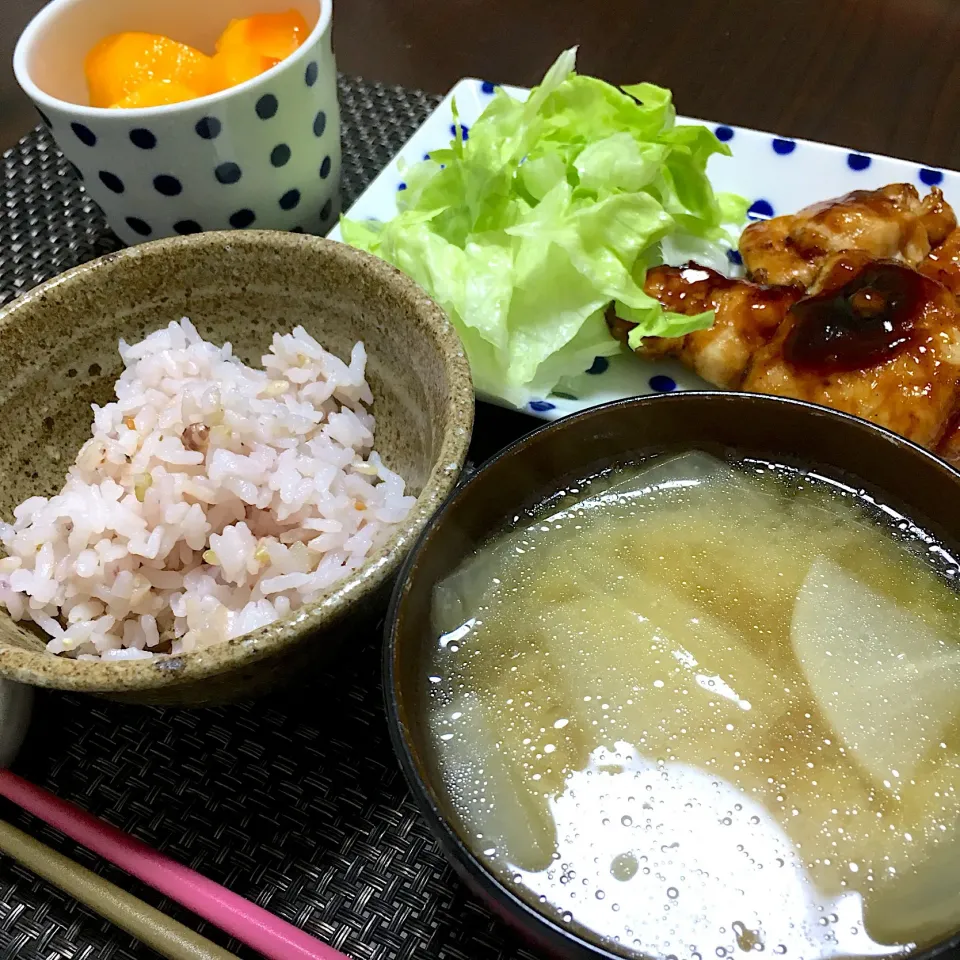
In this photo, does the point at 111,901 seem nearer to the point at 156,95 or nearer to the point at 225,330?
the point at 225,330

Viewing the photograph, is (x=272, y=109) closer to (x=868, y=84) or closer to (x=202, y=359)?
(x=202, y=359)

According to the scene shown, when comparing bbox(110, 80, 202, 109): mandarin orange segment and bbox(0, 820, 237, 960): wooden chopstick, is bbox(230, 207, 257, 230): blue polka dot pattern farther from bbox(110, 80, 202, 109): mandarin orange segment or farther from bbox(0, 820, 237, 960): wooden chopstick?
bbox(0, 820, 237, 960): wooden chopstick

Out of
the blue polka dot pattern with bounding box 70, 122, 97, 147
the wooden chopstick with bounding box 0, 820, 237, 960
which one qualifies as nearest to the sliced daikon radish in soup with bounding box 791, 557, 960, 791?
the wooden chopstick with bounding box 0, 820, 237, 960

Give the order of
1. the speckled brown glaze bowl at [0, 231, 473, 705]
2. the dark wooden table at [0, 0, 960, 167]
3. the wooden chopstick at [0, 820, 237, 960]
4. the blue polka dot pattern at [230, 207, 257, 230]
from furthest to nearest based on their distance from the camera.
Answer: the dark wooden table at [0, 0, 960, 167]
the blue polka dot pattern at [230, 207, 257, 230]
the speckled brown glaze bowl at [0, 231, 473, 705]
the wooden chopstick at [0, 820, 237, 960]

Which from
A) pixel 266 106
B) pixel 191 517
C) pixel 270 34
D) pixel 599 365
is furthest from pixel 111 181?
pixel 599 365


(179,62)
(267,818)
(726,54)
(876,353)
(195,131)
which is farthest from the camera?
(726,54)

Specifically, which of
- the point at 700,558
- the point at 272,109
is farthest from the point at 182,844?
the point at 272,109
